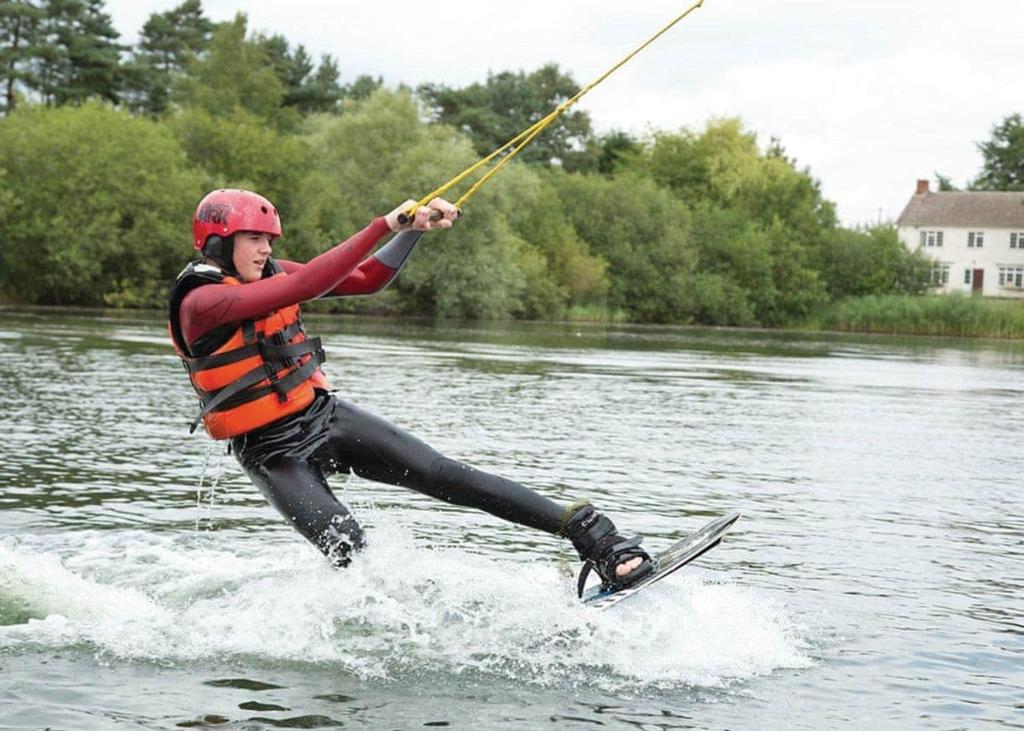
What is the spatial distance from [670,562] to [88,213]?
64.2m

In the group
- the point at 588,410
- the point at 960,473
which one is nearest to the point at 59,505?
the point at 960,473

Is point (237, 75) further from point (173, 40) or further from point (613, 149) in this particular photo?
point (613, 149)

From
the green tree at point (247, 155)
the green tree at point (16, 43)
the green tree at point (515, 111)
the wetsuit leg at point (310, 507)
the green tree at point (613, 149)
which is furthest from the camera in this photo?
the green tree at point (613, 149)

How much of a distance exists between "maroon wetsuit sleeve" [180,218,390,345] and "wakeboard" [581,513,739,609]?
2.02 m

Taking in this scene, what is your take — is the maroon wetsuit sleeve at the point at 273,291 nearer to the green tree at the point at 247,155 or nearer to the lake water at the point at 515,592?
the lake water at the point at 515,592

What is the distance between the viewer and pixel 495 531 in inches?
416

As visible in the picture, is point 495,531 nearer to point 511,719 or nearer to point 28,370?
point 511,719

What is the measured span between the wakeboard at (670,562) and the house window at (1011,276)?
122274mm

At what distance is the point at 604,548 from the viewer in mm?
6969

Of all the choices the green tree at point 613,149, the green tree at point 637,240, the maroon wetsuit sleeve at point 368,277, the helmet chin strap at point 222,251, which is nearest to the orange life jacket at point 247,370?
the helmet chin strap at point 222,251

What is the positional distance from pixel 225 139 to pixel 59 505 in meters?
70.8

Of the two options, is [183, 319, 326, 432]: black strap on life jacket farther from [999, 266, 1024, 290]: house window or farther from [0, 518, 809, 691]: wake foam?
[999, 266, 1024, 290]: house window

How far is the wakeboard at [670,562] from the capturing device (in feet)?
22.6

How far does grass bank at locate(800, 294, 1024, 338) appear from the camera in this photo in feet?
259
